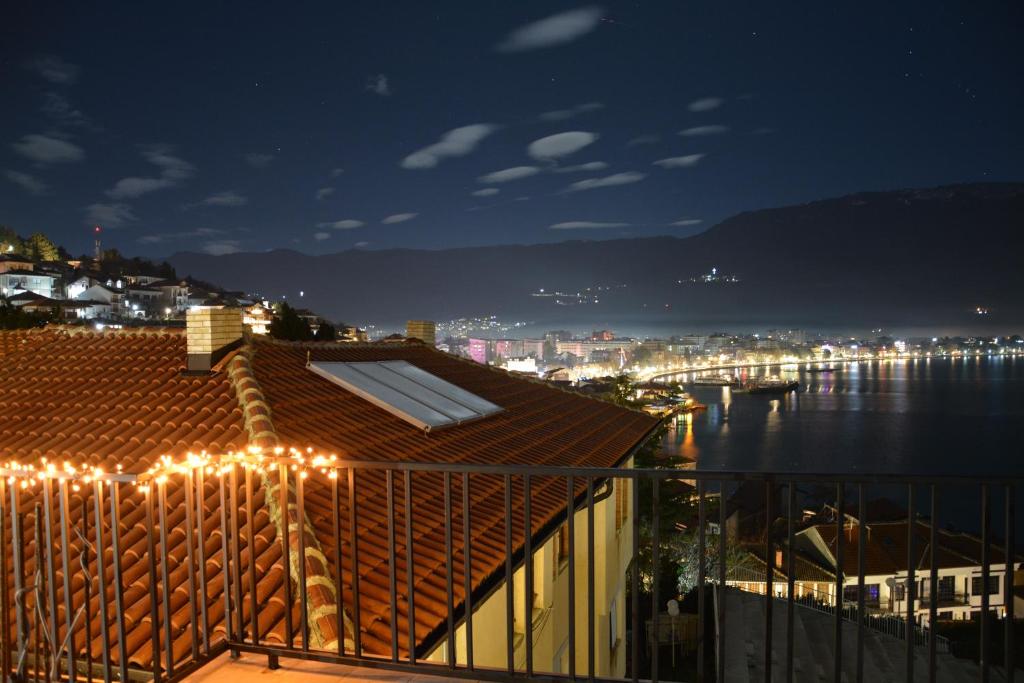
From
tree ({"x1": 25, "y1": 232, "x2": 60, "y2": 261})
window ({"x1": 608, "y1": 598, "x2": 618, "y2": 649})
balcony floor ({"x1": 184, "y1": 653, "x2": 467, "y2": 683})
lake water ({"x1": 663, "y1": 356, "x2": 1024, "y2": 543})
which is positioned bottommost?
lake water ({"x1": 663, "y1": 356, "x2": 1024, "y2": 543})

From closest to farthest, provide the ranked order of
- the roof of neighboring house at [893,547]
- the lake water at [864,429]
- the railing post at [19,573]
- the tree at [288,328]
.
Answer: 1. the railing post at [19,573]
2. the tree at [288,328]
3. the roof of neighboring house at [893,547]
4. the lake water at [864,429]

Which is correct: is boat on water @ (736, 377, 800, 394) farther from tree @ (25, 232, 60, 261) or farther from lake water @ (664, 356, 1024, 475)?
tree @ (25, 232, 60, 261)

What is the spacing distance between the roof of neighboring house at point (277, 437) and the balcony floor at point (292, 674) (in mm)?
227

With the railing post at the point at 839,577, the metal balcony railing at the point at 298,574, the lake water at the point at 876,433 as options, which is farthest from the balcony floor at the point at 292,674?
the lake water at the point at 876,433

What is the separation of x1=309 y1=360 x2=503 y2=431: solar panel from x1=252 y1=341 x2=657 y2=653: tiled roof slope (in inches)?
5.0

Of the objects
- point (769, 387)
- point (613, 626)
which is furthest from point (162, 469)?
point (769, 387)

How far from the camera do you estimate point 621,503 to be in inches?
505

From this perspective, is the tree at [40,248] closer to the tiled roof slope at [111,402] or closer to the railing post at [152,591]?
the tiled roof slope at [111,402]

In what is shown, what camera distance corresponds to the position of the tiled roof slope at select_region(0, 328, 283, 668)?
418 cm

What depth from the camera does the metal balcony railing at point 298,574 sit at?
117 inches

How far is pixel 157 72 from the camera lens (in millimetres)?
115688

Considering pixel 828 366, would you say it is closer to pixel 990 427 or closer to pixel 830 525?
pixel 990 427

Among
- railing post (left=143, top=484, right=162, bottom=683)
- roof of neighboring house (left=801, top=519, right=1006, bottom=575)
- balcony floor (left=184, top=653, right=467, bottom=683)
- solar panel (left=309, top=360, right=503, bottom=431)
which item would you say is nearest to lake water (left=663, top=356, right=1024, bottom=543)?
roof of neighboring house (left=801, top=519, right=1006, bottom=575)

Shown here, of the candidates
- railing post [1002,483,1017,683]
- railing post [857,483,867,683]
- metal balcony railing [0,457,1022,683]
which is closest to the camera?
railing post [1002,483,1017,683]
